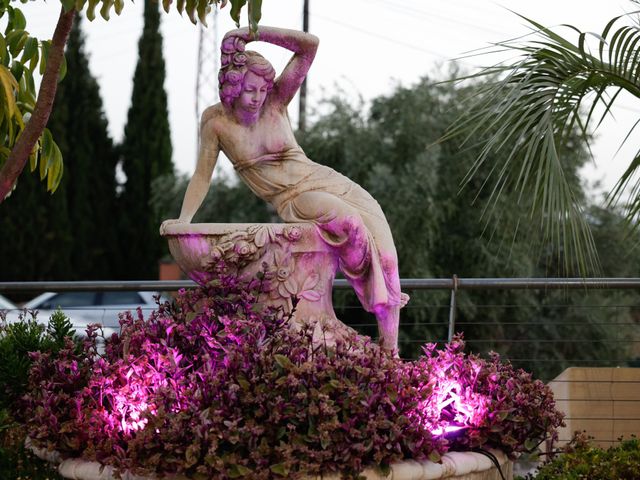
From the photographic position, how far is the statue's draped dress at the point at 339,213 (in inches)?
200

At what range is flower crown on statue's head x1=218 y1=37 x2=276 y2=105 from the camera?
17.0 ft

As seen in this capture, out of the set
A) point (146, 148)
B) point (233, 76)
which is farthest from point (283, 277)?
point (146, 148)

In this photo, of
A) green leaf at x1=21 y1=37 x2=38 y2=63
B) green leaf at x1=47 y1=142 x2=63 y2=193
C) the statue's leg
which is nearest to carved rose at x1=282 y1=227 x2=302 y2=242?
the statue's leg

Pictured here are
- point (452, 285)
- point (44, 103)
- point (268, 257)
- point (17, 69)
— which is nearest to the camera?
point (44, 103)

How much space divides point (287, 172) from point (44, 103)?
1.28 m

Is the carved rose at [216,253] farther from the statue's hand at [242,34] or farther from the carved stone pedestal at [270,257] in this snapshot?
A: the statue's hand at [242,34]

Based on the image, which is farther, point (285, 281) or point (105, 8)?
point (285, 281)

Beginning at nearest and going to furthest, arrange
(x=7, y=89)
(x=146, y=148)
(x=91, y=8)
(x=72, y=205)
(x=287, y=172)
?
1. (x=91, y=8)
2. (x=7, y=89)
3. (x=287, y=172)
4. (x=72, y=205)
5. (x=146, y=148)

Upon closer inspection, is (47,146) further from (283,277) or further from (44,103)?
(283,277)

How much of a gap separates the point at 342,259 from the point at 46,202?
57.2ft

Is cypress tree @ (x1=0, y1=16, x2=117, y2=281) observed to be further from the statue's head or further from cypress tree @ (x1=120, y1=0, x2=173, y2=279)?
the statue's head

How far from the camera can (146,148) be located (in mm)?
22781

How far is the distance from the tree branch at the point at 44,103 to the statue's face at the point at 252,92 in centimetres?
92

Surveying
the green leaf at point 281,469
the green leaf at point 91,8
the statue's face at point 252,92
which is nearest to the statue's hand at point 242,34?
the statue's face at point 252,92
